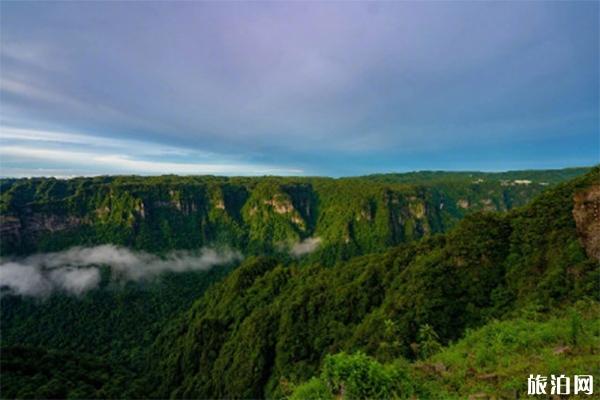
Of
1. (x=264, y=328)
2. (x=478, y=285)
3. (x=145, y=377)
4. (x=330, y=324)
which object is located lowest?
(x=145, y=377)

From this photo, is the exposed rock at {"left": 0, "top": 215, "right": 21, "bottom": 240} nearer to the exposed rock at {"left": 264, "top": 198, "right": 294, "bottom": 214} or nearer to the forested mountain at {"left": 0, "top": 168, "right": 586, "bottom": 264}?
the forested mountain at {"left": 0, "top": 168, "right": 586, "bottom": 264}

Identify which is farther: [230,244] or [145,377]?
[230,244]

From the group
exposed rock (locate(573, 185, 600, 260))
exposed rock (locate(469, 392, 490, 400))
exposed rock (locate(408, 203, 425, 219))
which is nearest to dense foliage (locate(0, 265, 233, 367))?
exposed rock (locate(573, 185, 600, 260))

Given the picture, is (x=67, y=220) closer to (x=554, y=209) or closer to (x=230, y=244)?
(x=230, y=244)

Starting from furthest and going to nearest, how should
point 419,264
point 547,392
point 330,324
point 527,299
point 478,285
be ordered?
point 330,324 < point 419,264 < point 478,285 < point 527,299 < point 547,392

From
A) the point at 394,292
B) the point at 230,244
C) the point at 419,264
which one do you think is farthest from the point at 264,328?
the point at 230,244
